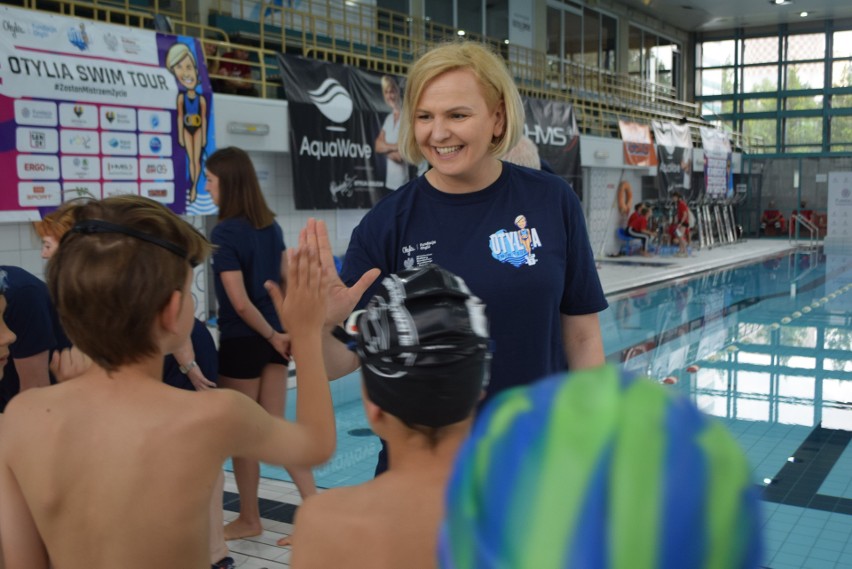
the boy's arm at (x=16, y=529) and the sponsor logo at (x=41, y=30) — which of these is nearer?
the boy's arm at (x=16, y=529)

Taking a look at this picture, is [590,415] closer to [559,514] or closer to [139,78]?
[559,514]

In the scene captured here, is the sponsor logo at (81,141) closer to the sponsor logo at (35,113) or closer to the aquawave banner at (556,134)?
the sponsor logo at (35,113)

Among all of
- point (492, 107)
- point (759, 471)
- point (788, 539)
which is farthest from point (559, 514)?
point (759, 471)

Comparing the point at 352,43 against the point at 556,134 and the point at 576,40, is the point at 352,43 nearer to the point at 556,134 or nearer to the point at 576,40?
the point at 556,134

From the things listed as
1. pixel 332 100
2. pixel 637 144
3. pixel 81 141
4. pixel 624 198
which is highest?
pixel 637 144

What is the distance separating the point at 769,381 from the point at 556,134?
9115 millimetres

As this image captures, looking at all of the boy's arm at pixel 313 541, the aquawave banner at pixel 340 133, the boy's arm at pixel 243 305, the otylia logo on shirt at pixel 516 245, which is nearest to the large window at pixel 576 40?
the aquawave banner at pixel 340 133

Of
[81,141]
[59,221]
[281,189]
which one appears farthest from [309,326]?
[281,189]

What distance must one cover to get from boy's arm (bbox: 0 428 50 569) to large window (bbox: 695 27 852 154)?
29.7m

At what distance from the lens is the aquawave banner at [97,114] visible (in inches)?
276

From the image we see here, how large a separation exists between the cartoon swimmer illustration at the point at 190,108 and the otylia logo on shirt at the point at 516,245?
7.23 meters

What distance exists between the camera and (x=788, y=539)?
4004 mm

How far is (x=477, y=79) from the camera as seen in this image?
1841 millimetres

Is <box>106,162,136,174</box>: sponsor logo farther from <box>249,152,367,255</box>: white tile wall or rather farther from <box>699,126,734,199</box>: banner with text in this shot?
<box>699,126,734,199</box>: banner with text
